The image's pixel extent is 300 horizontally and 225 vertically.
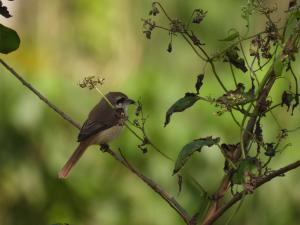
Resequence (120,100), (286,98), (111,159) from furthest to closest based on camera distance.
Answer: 1. (111,159)
2. (120,100)
3. (286,98)

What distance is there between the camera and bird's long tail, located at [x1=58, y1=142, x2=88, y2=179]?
4.88 metres

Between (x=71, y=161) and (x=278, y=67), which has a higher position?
(x=278, y=67)

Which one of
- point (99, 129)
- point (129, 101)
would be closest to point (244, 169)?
point (129, 101)

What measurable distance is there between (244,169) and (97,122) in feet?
12.4

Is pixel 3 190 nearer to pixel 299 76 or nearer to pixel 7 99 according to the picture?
pixel 7 99

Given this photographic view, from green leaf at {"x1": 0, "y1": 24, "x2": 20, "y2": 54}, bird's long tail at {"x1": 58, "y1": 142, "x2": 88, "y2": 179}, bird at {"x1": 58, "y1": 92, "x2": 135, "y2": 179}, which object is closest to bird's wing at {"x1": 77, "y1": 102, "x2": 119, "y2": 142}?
bird at {"x1": 58, "y1": 92, "x2": 135, "y2": 179}

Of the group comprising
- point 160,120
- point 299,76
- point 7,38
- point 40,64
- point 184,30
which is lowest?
point 40,64

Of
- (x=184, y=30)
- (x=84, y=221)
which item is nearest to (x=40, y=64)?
(x=84, y=221)

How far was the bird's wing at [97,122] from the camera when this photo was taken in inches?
206

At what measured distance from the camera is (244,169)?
1.62m

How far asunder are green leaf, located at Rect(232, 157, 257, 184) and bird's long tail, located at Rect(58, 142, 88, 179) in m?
3.17

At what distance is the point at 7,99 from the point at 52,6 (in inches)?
165

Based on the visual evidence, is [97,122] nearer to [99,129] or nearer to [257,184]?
[99,129]

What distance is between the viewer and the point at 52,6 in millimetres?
9945
